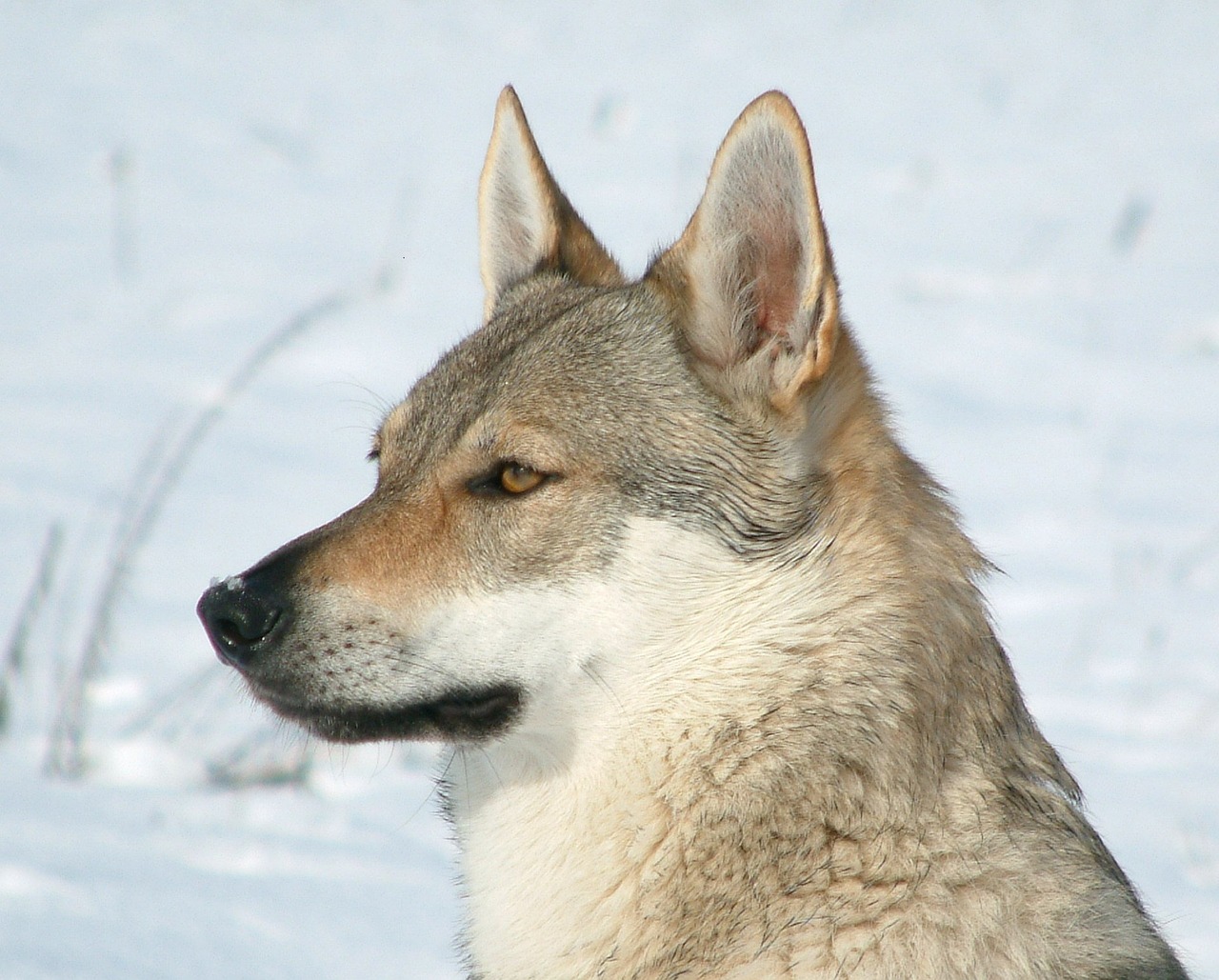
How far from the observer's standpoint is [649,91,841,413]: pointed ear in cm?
287

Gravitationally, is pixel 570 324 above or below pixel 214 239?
below

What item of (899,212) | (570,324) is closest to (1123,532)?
(899,212)

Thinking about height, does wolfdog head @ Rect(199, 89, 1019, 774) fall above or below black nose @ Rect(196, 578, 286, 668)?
above

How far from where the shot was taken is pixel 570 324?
338 cm

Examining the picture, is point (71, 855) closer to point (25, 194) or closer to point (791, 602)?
point (791, 602)

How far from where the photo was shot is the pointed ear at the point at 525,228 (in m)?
3.80

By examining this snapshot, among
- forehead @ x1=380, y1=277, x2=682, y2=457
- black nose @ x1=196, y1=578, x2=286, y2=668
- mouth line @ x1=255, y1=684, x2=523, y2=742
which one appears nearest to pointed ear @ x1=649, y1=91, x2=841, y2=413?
forehead @ x1=380, y1=277, x2=682, y2=457

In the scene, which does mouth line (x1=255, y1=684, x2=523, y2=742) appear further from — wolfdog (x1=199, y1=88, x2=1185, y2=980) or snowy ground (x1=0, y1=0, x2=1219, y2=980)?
snowy ground (x1=0, y1=0, x2=1219, y2=980)

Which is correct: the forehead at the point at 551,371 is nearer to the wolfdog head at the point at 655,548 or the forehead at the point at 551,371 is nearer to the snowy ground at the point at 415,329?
the wolfdog head at the point at 655,548

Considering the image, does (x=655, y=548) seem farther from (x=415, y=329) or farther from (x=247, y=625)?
(x=415, y=329)

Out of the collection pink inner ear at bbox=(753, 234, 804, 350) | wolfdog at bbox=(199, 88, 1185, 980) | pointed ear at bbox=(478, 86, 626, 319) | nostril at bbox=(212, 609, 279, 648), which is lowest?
nostril at bbox=(212, 609, 279, 648)

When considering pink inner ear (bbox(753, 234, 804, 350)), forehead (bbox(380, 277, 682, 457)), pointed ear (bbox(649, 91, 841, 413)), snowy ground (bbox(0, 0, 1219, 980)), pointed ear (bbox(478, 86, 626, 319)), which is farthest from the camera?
snowy ground (bbox(0, 0, 1219, 980))

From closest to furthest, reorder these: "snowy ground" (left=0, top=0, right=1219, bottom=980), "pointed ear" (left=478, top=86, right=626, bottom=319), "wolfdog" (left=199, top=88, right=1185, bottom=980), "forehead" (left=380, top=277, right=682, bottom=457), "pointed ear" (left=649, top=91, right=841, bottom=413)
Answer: "wolfdog" (left=199, top=88, right=1185, bottom=980) → "pointed ear" (left=649, top=91, right=841, bottom=413) → "forehead" (left=380, top=277, right=682, bottom=457) → "pointed ear" (left=478, top=86, right=626, bottom=319) → "snowy ground" (left=0, top=0, right=1219, bottom=980)

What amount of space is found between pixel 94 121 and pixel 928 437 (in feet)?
24.6
